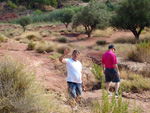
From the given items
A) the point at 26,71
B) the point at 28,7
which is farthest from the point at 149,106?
the point at 28,7

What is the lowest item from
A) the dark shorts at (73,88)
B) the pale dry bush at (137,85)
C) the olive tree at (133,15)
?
the pale dry bush at (137,85)

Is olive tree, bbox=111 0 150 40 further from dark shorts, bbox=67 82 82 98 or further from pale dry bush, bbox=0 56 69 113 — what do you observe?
pale dry bush, bbox=0 56 69 113

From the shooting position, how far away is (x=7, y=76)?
12.8 feet

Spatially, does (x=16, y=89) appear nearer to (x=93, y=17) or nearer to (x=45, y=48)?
(x=45, y=48)

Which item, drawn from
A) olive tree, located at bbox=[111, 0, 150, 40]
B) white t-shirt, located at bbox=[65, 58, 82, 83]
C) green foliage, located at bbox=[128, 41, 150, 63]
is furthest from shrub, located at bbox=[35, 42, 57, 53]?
olive tree, located at bbox=[111, 0, 150, 40]

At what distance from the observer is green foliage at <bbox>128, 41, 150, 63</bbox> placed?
8.73m

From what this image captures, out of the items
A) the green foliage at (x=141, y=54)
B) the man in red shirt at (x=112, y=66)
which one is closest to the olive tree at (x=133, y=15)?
the green foliage at (x=141, y=54)

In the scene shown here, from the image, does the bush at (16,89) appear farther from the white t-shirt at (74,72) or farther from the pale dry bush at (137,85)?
the pale dry bush at (137,85)

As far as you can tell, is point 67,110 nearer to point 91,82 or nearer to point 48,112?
point 48,112

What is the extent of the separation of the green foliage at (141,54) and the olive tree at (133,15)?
11.1 metres

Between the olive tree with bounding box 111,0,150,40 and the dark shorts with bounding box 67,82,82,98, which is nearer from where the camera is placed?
the dark shorts with bounding box 67,82,82,98

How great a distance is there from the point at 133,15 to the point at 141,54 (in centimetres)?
1220

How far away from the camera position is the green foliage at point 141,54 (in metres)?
8.73

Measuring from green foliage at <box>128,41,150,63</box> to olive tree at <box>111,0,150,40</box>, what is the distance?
11.1m
